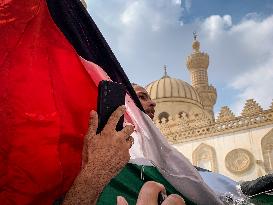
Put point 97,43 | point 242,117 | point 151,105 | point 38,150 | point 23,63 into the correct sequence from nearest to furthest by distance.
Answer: point 38,150 → point 23,63 → point 97,43 → point 151,105 → point 242,117

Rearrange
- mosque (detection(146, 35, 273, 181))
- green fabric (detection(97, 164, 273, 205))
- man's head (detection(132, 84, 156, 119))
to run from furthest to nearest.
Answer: mosque (detection(146, 35, 273, 181)) → man's head (detection(132, 84, 156, 119)) → green fabric (detection(97, 164, 273, 205))

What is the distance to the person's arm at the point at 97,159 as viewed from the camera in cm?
132

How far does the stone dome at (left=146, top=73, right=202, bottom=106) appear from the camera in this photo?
789 inches

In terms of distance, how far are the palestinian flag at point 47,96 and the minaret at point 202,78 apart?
71.1 ft

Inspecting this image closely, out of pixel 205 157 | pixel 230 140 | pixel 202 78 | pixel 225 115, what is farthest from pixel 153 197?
pixel 202 78

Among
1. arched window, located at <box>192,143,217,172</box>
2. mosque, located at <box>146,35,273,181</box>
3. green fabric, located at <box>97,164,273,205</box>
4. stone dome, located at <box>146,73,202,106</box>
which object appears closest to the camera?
green fabric, located at <box>97,164,273,205</box>

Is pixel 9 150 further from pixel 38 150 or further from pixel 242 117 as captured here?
pixel 242 117

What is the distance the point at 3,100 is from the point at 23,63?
0.56ft

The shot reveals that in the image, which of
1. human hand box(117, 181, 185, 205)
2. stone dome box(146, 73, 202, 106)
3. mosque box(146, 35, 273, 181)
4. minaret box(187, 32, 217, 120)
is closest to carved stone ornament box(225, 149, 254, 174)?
mosque box(146, 35, 273, 181)

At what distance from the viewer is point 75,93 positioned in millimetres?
1501

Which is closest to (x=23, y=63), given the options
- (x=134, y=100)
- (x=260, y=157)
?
(x=134, y=100)

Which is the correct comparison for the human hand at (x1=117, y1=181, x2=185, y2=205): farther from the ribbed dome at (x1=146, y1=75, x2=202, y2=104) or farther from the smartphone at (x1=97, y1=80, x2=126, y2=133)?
the ribbed dome at (x1=146, y1=75, x2=202, y2=104)

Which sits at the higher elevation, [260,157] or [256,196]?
[260,157]

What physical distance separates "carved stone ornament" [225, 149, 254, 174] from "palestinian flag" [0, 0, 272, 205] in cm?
1188
